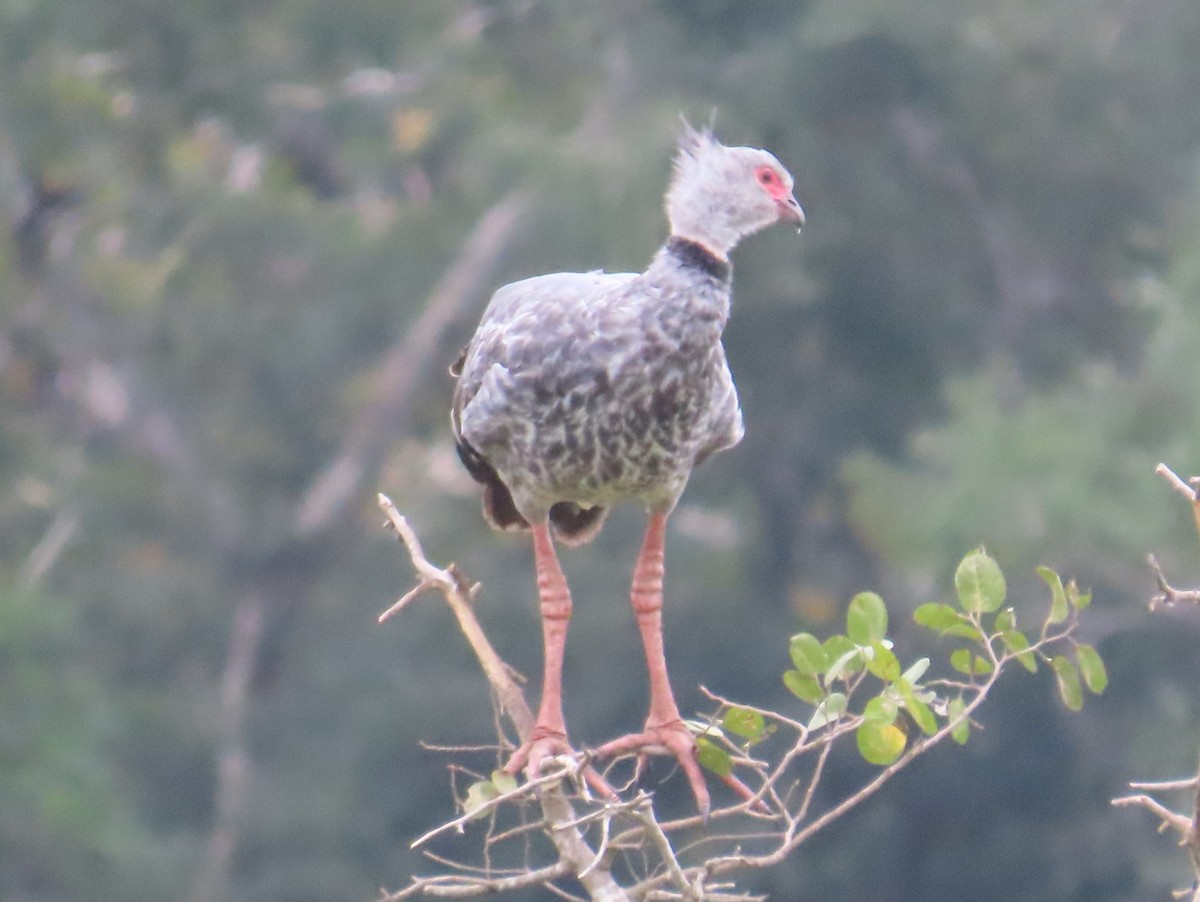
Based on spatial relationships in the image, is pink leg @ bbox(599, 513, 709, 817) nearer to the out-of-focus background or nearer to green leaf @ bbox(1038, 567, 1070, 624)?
green leaf @ bbox(1038, 567, 1070, 624)

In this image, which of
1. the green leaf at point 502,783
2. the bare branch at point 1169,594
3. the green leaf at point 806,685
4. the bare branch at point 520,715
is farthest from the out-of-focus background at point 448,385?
the bare branch at point 1169,594

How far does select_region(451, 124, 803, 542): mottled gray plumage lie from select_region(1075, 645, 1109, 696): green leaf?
1.21 meters

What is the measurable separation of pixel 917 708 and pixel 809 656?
0.21 meters

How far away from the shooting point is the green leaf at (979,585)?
336 centimetres

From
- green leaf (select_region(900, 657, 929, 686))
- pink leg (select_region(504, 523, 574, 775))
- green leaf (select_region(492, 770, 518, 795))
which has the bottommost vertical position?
green leaf (select_region(900, 657, 929, 686))

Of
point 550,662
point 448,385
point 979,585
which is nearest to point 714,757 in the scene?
point 979,585

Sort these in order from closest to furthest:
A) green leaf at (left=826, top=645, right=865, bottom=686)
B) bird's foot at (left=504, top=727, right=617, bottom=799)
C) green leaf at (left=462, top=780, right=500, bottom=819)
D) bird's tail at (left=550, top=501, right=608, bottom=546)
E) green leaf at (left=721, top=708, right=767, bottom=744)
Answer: green leaf at (left=826, top=645, right=865, bottom=686) → green leaf at (left=721, top=708, right=767, bottom=744) → green leaf at (left=462, top=780, right=500, bottom=819) → bird's foot at (left=504, top=727, right=617, bottom=799) → bird's tail at (left=550, top=501, right=608, bottom=546)

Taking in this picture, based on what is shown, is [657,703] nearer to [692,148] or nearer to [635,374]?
[635,374]

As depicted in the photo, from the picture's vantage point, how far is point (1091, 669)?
327cm

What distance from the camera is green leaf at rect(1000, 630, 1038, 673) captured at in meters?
3.25

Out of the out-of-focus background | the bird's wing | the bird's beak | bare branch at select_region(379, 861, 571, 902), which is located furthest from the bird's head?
the out-of-focus background

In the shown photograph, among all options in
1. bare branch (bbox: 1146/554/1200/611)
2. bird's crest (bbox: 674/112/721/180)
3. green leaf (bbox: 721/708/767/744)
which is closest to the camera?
bare branch (bbox: 1146/554/1200/611)

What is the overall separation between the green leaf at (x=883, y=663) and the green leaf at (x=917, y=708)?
0.03 metres

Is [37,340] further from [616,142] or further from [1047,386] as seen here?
[1047,386]
